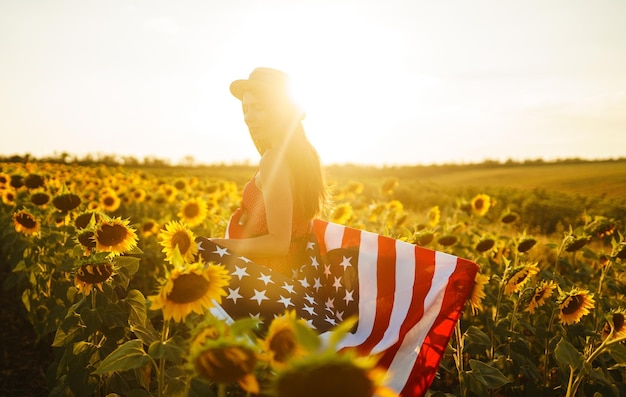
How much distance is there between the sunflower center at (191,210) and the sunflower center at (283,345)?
531cm

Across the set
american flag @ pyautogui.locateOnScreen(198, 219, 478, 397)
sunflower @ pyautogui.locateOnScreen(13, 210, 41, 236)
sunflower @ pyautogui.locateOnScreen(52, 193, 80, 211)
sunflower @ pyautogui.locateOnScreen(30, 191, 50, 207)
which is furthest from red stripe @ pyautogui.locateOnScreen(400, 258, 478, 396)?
sunflower @ pyautogui.locateOnScreen(30, 191, 50, 207)

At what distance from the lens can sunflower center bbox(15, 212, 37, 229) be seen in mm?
4703

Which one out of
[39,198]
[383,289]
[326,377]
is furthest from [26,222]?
[326,377]

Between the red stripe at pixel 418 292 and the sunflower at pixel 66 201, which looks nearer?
the red stripe at pixel 418 292

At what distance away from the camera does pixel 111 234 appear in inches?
104

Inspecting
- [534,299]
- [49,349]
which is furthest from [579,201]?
[49,349]

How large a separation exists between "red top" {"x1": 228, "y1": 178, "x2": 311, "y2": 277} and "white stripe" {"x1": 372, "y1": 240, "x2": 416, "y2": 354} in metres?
0.61

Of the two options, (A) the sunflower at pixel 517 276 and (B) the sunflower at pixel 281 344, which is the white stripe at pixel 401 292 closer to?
(A) the sunflower at pixel 517 276

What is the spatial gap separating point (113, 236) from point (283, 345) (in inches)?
67.9

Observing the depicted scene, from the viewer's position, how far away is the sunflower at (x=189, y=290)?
151 centimetres

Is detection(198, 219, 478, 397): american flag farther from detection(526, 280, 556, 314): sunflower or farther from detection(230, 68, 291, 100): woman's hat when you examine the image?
detection(230, 68, 291, 100): woman's hat

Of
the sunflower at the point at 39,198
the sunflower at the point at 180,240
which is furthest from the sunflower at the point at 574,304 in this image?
the sunflower at the point at 39,198

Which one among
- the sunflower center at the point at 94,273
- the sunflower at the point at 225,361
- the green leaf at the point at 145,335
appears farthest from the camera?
the sunflower center at the point at 94,273

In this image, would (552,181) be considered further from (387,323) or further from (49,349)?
(49,349)
